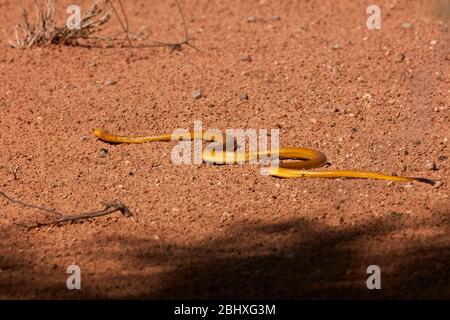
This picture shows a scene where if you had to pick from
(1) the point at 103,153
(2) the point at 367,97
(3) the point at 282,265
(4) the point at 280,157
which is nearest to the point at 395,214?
(3) the point at 282,265

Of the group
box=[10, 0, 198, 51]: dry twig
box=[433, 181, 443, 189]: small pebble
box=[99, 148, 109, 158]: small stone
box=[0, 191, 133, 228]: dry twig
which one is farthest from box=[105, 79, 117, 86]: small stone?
box=[433, 181, 443, 189]: small pebble

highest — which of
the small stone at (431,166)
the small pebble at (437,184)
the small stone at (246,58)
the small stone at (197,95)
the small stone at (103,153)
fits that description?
the small stone at (246,58)

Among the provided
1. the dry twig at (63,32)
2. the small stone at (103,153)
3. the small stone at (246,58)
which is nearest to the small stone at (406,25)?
the small stone at (246,58)

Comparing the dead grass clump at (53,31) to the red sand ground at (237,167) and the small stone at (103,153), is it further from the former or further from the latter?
the small stone at (103,153)

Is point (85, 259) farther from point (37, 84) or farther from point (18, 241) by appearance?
point (37, 84)

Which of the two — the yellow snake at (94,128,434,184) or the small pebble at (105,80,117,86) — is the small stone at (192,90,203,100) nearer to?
the yellow snake at (94,128,434,184)
